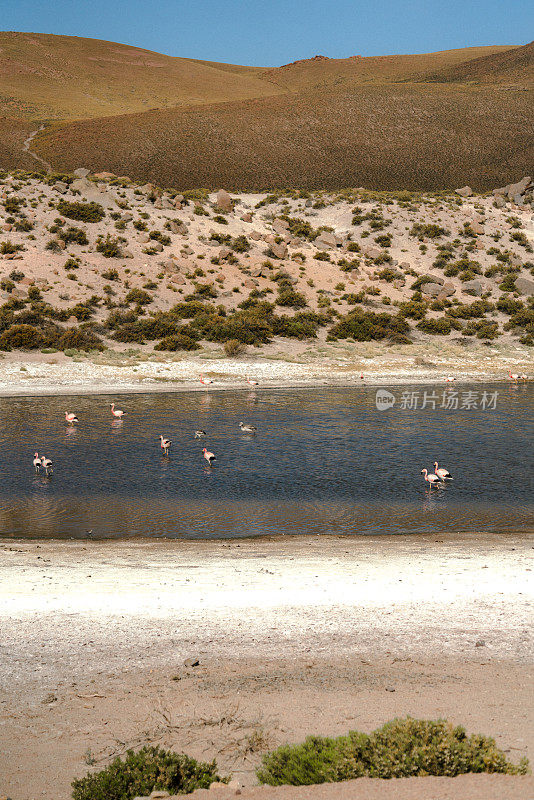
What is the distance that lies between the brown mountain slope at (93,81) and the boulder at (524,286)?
346 feet

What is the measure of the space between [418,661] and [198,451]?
56.8 feet

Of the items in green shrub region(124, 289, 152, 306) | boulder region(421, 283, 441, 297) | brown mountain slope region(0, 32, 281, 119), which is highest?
brown mountain slope region(0, 32, 281, 119)

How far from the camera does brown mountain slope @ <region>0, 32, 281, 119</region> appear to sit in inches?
6097

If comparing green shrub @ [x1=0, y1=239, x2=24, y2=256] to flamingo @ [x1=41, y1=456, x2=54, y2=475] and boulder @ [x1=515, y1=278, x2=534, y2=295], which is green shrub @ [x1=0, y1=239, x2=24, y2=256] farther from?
boulder @ [x1=515, y1=278, x2=534, y2=295]

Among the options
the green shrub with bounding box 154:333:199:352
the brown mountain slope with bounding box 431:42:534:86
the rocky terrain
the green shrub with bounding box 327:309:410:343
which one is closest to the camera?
the green shrub with bounding box 154:333:199:352

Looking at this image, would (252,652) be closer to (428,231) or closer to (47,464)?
(47,464)

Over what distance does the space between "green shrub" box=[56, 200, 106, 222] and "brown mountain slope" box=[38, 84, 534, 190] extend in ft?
133

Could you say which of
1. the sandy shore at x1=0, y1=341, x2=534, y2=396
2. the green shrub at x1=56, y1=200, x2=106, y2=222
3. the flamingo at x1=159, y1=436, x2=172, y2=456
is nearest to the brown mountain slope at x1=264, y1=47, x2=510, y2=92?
the green shrub at x1=56, y1=200, x2=106, y2=222

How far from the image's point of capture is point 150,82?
588ft

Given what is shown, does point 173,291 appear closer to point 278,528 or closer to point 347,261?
point 347,261

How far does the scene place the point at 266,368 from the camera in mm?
45750

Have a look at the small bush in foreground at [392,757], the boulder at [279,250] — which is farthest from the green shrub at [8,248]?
the small bush in foreground at [392,757]

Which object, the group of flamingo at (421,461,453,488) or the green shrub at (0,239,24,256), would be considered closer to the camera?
the group of flamingo at (421,461,453,488)

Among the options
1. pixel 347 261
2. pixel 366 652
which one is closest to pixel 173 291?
pixel 347 261
